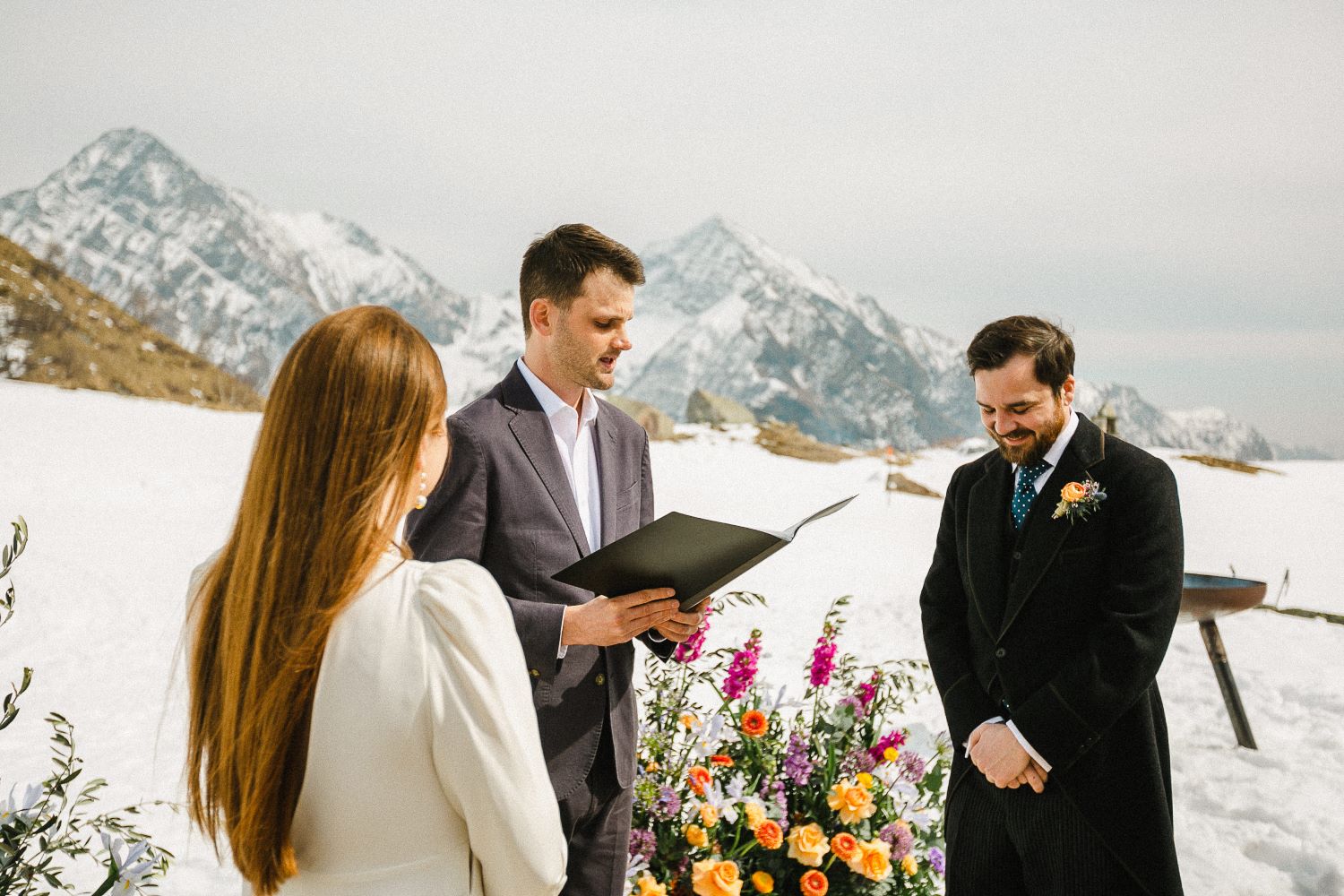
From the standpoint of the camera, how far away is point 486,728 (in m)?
1.08

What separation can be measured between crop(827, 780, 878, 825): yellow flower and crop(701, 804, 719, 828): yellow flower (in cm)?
32

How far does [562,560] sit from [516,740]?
2.92 ft

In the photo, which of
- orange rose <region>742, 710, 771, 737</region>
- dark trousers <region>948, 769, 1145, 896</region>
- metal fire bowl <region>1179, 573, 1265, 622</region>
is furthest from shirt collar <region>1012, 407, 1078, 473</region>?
metal fire bowl <region>1179, 573, 1265, 622</region>

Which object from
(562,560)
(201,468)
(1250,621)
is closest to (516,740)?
(562,560)

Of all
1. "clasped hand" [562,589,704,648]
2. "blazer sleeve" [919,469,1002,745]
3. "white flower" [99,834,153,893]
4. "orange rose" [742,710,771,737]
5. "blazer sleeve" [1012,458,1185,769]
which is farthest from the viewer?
"orange rose" [742,710,771,737]

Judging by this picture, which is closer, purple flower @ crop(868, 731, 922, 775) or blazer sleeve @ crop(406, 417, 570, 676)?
blazer sleeve @ crop(406, 417, 570, 676)

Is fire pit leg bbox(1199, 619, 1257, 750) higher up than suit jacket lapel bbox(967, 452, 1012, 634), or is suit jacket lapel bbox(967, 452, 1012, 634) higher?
suit jacket lapel bbox(967, 452, 1012, 634)

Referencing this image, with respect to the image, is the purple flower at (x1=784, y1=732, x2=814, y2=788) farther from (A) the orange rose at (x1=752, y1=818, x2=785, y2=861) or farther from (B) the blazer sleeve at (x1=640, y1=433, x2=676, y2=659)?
(B) the blazer sleeve at (x1=640, y1=433, x2=676, y2=659)

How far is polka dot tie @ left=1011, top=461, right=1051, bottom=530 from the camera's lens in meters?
2.22

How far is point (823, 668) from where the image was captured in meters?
2.49

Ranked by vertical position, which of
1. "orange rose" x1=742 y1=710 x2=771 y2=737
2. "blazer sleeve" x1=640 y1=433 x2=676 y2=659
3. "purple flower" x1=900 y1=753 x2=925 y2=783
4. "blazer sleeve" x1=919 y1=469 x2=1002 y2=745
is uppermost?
"blazer sleeve" x1=640 y1=433 x2=676 y2=659

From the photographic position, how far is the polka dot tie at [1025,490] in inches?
87.4

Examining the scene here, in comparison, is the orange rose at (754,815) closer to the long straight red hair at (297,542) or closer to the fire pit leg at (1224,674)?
the long straight red hair at (297,542)

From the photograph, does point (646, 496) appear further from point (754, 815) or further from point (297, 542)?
point (297, 542)
